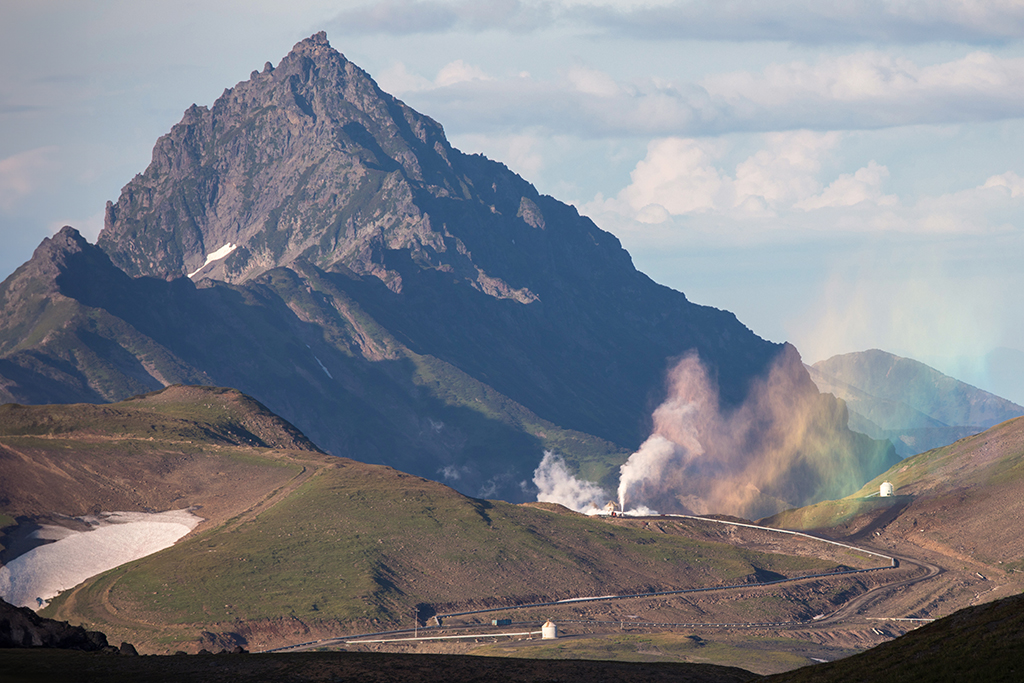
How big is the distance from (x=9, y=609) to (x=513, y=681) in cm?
4898

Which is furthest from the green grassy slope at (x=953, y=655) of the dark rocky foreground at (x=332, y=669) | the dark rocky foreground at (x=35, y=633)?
the dark rocky foreground at (x=35, y=633)

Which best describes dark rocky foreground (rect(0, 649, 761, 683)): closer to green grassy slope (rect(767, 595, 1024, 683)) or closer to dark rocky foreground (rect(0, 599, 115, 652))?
dark rocky foreground (rect(0, 599, 115, 652))

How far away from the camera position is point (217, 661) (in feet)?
370

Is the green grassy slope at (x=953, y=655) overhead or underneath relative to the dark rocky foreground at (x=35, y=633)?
underneath

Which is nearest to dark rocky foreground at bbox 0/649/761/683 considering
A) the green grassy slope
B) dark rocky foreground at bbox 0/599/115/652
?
dark rocky foreground at bbox 0/599/115/652

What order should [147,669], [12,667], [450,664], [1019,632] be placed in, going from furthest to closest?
1. [450,664]
2. [147,669]
3. [12,667]
4. [1019,632]

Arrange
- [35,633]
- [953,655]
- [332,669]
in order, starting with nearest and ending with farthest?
1. [953,655]
2. [332,669]
3. [35,633]

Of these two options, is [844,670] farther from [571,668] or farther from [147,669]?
[147,669]

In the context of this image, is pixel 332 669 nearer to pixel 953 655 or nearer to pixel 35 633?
pixel 35 633

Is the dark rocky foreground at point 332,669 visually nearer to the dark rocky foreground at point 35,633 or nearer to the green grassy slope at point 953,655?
the dark rocky foreground at point 35,633

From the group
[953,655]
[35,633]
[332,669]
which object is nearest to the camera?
[953,655]

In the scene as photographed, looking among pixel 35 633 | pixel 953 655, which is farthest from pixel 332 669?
pixel 953 655

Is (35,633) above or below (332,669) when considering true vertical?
above

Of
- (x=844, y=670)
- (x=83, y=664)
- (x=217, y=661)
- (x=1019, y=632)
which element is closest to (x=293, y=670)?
(x=217, y=661)
